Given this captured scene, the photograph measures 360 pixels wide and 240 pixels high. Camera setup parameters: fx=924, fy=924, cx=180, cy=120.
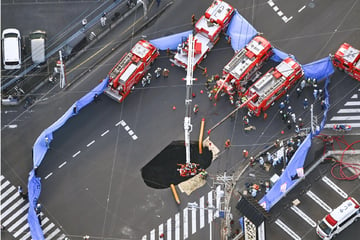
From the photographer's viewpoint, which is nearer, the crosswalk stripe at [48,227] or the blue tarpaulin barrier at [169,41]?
the crosswalk stripe at [48,227]

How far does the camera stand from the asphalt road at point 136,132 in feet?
337

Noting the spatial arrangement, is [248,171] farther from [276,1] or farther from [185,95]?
[276,1]

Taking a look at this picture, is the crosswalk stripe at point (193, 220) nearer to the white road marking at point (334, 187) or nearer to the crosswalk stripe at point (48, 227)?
the white road marking at point (334, 187)

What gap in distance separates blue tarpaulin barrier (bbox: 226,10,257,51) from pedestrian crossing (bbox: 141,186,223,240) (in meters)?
18.5

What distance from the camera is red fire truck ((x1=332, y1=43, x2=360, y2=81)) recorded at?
107m

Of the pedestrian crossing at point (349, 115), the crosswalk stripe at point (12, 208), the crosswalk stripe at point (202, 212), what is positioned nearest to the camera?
the crosswalk stripe at point (202, 212)

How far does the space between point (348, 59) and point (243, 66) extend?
A: 39.9 feet

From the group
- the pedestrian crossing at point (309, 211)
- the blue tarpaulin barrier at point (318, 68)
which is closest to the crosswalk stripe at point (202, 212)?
the pedestrian crossing at point (309, 211)

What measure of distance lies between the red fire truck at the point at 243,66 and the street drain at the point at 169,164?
7488 mm

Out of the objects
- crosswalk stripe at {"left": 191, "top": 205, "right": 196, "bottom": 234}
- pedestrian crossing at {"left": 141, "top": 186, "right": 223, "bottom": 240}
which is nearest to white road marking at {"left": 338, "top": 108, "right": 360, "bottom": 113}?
pedestrian crossing at {"left": 141, "top": 186, "right": 223, "bottom": 240}

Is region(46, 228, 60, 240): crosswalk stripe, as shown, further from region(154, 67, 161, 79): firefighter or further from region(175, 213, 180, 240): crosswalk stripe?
region(154, 67, 161, 79): firefighter

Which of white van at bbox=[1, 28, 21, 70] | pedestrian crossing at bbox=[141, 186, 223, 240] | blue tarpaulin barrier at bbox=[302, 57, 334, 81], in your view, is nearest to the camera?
pedestrian crossing at bbox=[141, 186, 223, 240]

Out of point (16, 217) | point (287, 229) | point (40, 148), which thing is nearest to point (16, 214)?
point (16, 217)

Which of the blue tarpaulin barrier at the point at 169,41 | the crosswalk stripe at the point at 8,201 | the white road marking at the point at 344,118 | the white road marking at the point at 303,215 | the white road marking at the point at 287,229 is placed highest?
the blue tarpaulin barrier at the point at 169,41
